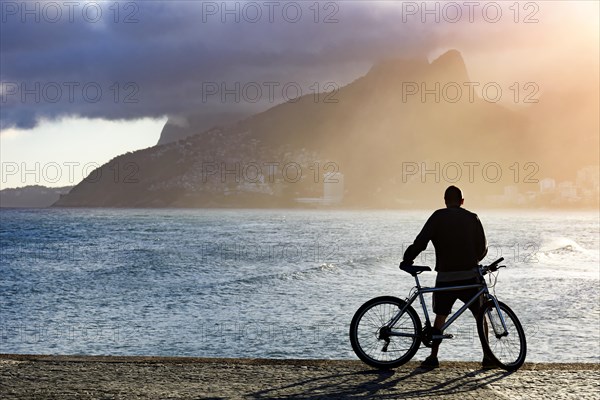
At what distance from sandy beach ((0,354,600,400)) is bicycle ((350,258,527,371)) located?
17 centimetres

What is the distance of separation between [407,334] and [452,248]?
3.71 ft

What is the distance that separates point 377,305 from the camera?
8.96 metres

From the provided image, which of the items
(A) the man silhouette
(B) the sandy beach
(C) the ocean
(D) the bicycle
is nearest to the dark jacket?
(A) the man silhouette

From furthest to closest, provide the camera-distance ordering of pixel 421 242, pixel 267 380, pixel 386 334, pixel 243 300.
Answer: pixel 243 300
pixel 386 334
pixel 421 242
pixel 267 380

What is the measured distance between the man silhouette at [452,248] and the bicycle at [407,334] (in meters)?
0.10

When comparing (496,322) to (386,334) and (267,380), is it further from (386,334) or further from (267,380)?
(267,380)

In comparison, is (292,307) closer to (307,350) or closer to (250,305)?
(250,305)

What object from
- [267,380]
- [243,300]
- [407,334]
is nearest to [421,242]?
[407,334]

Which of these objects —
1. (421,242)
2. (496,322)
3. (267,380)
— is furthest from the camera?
(496,322)

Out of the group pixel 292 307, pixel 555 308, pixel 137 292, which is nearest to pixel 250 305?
pixel 292 307

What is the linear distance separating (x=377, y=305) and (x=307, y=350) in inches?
579

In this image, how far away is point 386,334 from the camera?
895 centimetres

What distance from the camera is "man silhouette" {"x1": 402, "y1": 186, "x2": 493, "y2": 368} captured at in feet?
29.0

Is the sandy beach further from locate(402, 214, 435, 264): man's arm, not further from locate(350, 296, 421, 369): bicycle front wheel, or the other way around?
Result: locate(402, 214, 435, 264): man's arm
